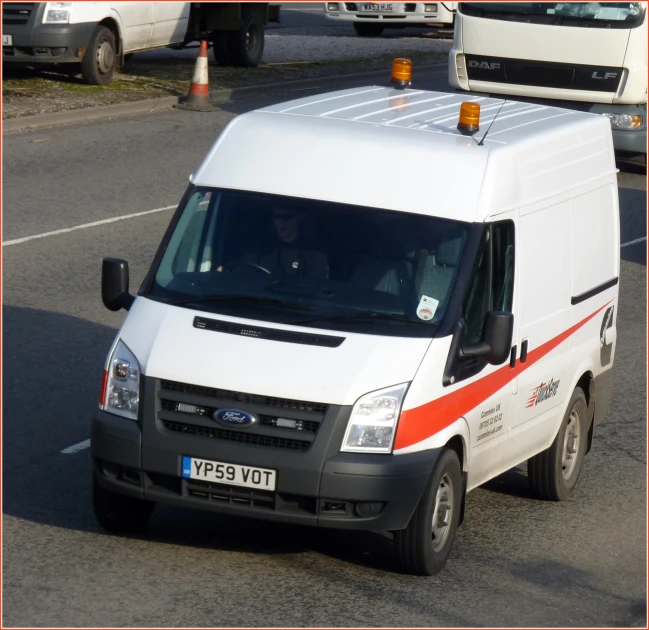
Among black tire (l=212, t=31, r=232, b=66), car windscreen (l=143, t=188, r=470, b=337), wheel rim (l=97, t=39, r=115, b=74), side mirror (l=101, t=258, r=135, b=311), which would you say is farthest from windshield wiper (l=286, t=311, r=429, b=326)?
black tire (l=212, t=31, r=232, b=66)

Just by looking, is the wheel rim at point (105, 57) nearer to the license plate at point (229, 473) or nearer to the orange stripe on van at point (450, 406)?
the orange stripe on van at point (450, 406)

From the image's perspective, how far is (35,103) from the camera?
19.5 metres

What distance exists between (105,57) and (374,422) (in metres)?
16.2

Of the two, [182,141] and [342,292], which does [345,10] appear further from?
[342,292]

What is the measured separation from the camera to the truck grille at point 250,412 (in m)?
5.98

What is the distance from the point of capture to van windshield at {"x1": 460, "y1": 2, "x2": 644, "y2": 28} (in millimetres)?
18219

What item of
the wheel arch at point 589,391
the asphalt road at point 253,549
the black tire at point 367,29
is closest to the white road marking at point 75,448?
the asphalt road at point 253,549

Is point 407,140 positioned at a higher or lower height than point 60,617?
higher

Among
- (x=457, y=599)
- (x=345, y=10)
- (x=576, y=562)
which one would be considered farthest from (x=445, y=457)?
(x=345, y=10)

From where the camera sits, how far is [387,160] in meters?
6.84

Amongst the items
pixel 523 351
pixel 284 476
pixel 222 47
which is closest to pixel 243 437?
pixel 284 476

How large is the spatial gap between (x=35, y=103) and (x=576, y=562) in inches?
567

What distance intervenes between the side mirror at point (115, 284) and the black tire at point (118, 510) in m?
1.00

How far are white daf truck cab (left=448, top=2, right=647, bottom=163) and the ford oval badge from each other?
1358 cm
